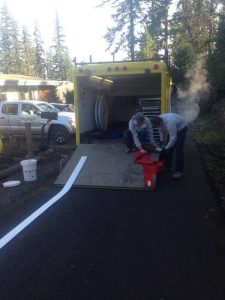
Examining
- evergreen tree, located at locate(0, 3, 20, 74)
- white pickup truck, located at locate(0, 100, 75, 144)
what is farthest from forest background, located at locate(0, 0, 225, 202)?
white pickup truck, located at locate(0, 100, 75, 144)

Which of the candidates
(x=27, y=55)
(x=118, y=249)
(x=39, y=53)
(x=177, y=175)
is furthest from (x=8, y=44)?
(x=118, y=249)

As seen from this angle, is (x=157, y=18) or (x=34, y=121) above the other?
(x=157, y=18)

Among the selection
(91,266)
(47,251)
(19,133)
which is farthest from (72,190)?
(19,133)

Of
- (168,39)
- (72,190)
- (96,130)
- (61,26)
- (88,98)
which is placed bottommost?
(72,190)

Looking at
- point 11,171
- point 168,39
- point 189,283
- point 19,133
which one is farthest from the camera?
point 168,39

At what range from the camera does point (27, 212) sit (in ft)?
20.4

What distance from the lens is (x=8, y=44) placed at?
7356 centimetres

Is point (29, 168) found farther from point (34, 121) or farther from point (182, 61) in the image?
point (182, 61)

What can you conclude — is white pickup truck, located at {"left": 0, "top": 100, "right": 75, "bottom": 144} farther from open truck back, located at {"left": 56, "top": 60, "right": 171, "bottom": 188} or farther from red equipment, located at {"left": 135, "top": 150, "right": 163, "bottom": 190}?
red equipment, located at {"left": 135, "top": 150, "right": 163, "bottom": 190}

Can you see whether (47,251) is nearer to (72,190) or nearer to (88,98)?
(72,190)

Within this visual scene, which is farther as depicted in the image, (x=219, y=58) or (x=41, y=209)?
(x=219, y=58)

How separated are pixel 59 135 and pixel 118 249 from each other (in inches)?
384

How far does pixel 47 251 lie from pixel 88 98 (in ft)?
22.4

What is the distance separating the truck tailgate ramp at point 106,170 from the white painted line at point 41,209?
0.31 ft
